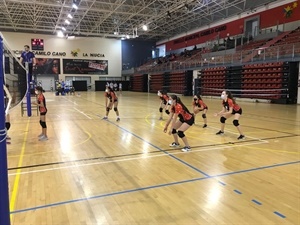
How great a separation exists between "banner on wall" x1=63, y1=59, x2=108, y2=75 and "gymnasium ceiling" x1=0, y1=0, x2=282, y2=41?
4736mm

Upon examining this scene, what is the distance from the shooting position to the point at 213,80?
83.5 feet

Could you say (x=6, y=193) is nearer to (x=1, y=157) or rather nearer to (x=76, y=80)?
(x=1, y=157)

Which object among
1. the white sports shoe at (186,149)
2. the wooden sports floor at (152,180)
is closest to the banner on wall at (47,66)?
the wooden sports floor at (152,180)

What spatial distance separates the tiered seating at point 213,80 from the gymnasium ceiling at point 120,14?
6236 mm

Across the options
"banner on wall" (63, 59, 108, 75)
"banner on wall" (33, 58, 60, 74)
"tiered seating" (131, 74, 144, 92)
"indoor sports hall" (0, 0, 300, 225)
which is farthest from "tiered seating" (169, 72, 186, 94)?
"banner on wall" (33, 58, 60, 74)

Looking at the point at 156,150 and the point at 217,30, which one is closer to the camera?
the point at 156,150

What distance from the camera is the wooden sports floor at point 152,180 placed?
3.09 metres

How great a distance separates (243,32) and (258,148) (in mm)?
23007

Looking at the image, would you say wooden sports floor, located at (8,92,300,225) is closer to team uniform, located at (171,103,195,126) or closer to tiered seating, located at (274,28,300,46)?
team uniform, located at (171,103,195,126)

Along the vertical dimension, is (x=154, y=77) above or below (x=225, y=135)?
above

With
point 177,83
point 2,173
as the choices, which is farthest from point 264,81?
point 2,173

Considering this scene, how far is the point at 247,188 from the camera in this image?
3.88 metres

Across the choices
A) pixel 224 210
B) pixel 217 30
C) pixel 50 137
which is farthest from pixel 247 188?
pixel 217 30

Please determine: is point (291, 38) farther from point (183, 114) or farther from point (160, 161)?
point (160, 161)
